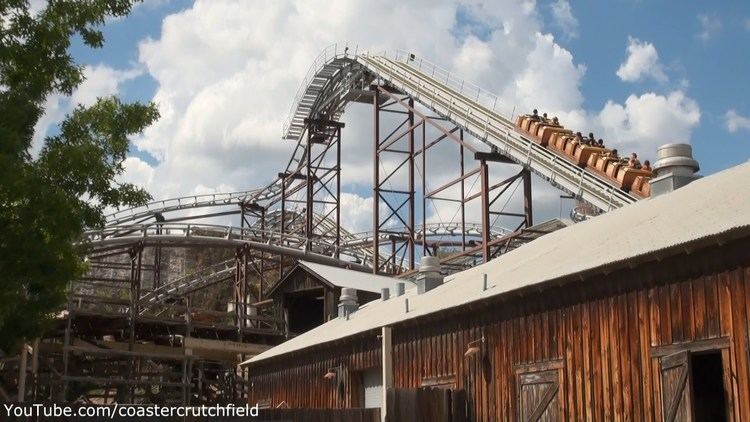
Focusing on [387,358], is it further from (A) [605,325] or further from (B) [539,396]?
(A) [605,325]

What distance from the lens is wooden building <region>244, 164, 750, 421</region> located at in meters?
12.0

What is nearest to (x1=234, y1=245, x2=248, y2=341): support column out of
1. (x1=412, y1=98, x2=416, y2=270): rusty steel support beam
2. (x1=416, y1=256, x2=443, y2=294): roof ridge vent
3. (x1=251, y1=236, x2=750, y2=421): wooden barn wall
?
(x1=412, y1=98, x2=416, y2=270): rusty steel support beam

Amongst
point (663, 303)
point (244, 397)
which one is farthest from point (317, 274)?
point (663, 303)

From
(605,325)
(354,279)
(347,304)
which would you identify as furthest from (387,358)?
(354,279)

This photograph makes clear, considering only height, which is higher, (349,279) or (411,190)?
(411,190)

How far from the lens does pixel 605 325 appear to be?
545 inches

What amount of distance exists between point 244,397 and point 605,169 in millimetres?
16327

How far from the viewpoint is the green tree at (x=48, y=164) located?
13477 millimetres

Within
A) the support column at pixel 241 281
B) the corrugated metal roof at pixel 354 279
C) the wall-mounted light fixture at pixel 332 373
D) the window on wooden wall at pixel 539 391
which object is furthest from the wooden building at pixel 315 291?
the window on wooden wall at pixel 539 391

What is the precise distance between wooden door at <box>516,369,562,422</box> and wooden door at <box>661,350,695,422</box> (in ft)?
7.97

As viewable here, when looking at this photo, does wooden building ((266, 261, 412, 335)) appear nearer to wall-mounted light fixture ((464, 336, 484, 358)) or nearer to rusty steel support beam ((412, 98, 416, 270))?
rusty steel support beam ((412, 98, 416, 270))

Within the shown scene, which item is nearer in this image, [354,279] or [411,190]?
[354,279]

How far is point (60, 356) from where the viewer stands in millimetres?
32969

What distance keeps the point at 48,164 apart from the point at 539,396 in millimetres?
8101
